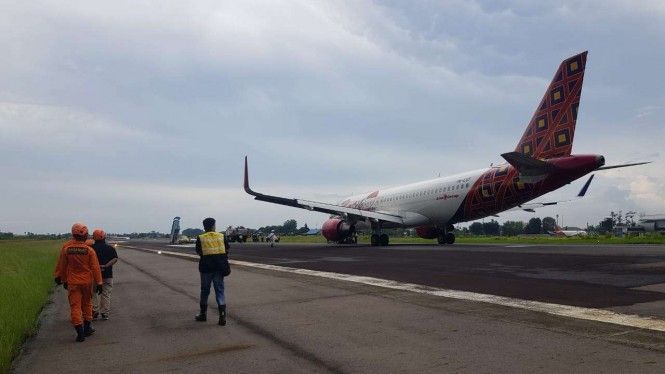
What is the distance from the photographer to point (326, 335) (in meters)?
8.27

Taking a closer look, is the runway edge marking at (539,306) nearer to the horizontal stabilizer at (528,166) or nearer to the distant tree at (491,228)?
the horizontal stabilizer at (528,166)

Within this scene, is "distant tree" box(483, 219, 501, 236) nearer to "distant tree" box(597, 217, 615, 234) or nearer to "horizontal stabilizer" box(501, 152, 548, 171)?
"distant tree" box(597, 217, 615, 234)

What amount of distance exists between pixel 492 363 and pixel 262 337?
3.65m

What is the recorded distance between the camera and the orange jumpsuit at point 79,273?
9.00 metres

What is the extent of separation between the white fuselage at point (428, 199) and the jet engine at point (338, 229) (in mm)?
3339

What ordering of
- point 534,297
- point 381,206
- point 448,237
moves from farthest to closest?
point 381,206, point 448,237, point 534,297

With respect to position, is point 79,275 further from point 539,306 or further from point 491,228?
point 491,228

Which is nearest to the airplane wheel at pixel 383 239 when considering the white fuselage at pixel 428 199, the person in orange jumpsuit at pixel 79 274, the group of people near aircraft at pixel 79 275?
the white fuselage at pixel 428 199

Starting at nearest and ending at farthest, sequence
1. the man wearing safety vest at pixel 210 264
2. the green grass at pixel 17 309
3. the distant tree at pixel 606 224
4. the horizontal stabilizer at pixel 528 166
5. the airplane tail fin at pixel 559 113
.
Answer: the green grass at pixel 17 309, the man wearing safety vest at pixel 210 264, the horizontal stabilizer at pixel 528 166, the airplane tail fin at pixel 559 113, the distant tree at pixel 606 224

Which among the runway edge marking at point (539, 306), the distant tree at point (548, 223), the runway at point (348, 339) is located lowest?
the runway at point (348, 339)

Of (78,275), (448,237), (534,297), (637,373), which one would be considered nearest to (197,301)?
(78,275)

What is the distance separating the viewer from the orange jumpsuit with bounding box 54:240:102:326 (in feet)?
29.5

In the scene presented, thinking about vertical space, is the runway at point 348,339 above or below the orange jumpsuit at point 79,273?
below

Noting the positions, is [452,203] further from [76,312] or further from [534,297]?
[76,312]
